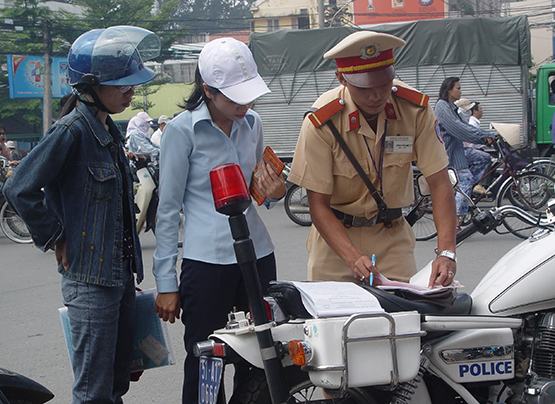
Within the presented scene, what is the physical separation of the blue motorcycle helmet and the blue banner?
3062 cm

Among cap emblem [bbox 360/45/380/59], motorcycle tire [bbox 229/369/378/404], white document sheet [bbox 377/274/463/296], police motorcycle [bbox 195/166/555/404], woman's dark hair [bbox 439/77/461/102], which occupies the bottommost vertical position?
motorcycle tire [bbox 229/369/378/404]

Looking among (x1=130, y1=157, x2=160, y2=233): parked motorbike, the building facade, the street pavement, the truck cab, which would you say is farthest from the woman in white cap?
the building facade

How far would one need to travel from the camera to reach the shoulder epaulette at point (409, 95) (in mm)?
3562

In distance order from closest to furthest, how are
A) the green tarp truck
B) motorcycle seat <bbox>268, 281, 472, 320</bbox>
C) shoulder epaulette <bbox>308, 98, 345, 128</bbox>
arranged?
motorcycle seat <bbox>268, 281, 472, 320</bbox>
shoulder epaulette <bbox>308, 98, 345, 128</bbox>
the green tarp truck

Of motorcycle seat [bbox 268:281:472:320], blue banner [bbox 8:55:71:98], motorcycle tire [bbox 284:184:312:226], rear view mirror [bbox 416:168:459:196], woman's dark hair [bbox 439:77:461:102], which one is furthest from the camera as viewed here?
blue banner [bbox 8:55:71:98]

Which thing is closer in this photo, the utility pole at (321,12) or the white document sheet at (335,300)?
the white document sheet at (335,300)

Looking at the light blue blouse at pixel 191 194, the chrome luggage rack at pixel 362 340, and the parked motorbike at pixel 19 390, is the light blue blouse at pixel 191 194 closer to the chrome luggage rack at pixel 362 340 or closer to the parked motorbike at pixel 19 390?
the parked motorbike at pixel 19 390

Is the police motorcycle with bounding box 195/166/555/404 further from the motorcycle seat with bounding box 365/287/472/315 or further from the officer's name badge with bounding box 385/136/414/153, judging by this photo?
the officer's name badge with bounding box 385/136/414/153

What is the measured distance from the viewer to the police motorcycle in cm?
278

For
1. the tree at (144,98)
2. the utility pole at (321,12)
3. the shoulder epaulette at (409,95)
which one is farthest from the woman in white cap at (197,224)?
the tree at (144,98)

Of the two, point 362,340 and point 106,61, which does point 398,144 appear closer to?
point 362,340

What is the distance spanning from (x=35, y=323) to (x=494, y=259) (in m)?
4.26

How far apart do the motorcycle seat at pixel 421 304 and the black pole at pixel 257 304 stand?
47 centimetres

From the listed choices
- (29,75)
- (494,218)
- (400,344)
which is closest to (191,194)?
(400,344)
